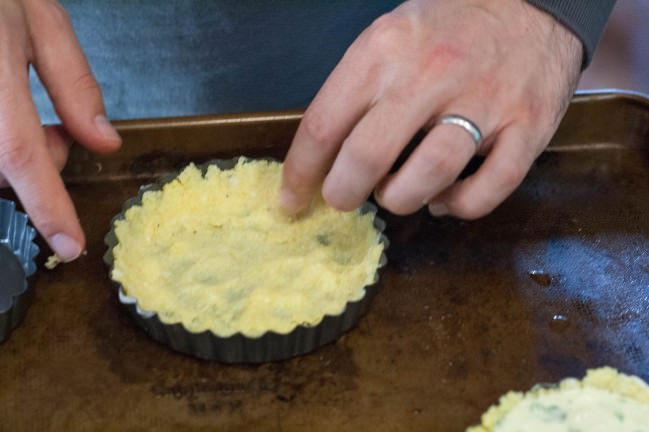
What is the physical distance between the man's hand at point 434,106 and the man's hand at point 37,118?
0.39 meters

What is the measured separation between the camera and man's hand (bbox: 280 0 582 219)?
120cm

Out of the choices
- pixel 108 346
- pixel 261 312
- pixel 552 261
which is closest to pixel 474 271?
pixel 552 261

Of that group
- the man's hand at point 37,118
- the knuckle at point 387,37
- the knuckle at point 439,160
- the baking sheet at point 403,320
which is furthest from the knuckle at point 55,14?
the knuckle at point 439,160

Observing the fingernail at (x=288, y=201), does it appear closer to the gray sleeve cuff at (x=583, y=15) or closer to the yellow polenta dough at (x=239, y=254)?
the yellow polenta dough at (x=239, y=254)

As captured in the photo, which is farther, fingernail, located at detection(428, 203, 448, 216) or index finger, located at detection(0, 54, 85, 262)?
fingernail, located at detection(428, 203, 448, 216)

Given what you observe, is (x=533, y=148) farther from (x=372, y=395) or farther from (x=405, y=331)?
(x=372, y=395)

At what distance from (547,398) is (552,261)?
38cm

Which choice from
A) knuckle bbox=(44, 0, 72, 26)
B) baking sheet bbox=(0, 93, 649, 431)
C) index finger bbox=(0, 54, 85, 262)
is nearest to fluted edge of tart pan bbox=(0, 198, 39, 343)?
baking sheet bbox=(0, 93, 649, 431)

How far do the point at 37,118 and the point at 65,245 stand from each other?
22cm

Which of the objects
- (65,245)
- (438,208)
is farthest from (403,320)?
(65,245)

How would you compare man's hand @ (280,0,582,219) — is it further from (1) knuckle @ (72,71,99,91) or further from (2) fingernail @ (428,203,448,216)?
(1) knuckle @ (72,71,99,91)

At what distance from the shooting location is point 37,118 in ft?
4.10

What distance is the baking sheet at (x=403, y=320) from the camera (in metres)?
1.24

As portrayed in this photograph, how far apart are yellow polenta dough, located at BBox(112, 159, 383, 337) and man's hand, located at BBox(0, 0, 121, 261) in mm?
165
